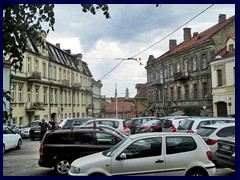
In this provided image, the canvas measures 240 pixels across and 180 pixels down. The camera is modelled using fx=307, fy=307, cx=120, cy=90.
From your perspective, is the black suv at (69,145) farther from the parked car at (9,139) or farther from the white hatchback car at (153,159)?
the parked car at (9,139)

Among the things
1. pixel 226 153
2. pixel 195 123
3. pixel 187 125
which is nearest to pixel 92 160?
pixel 226 153

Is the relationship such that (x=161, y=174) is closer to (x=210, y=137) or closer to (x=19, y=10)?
(x=210, y=137)

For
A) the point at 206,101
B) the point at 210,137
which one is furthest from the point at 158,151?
the point at 206,101

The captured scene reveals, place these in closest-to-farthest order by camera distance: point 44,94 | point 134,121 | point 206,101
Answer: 1. point 134,121
2. point 206,101
3. point 44,94

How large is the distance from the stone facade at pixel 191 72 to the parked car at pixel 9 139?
2112 centimetres

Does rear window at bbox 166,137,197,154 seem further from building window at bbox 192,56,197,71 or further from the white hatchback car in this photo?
building window at bbox 192,56,197,71

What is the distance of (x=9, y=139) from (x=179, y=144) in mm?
11778

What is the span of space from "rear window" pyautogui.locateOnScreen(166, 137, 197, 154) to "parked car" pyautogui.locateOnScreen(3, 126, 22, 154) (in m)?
11.2

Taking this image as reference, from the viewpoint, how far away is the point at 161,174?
758 centimetres

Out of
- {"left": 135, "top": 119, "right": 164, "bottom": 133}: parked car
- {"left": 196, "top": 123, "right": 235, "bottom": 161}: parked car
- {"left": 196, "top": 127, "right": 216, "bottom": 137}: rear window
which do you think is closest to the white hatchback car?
{"left": 196, "top": 123, "right": 235, "bottom": 161}: parked car

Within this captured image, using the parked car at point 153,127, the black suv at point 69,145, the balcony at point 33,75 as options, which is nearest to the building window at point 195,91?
the parked car at point 153,127

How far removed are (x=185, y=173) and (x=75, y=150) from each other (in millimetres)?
3929

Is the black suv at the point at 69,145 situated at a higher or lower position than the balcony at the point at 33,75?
lower

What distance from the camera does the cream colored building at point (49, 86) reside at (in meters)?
35.8
